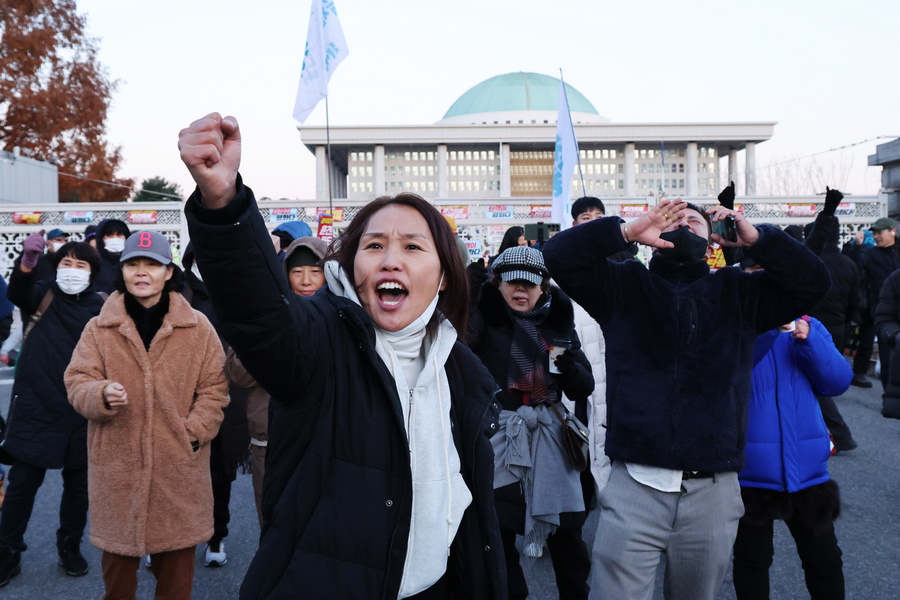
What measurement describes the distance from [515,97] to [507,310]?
68.1 m

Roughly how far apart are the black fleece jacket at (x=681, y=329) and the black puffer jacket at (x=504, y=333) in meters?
0.92

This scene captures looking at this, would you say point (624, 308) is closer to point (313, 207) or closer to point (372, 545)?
point (372, 545)

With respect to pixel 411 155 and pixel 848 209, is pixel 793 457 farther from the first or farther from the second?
pixel 411 155

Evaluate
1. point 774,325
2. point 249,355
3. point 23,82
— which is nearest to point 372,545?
point 249,355

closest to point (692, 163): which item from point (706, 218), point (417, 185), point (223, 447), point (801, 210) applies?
point (417, 185)

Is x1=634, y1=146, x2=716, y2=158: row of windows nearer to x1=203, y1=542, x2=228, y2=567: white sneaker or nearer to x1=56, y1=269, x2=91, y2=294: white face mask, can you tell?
x1=56, y1=269, x2=91, y2=294: white face mask

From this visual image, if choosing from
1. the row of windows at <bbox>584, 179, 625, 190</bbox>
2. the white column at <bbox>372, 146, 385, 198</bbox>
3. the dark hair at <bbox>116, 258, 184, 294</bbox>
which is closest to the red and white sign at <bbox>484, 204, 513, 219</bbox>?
the dark hair at <bbox>116, 258, 184, 294</bbox>

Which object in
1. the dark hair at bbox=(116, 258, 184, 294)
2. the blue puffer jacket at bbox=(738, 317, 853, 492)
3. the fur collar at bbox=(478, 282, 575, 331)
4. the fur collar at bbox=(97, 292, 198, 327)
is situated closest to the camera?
the blue puffer jacket at bbox=(738, 317, 853, 492)

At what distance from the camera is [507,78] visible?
72.3m

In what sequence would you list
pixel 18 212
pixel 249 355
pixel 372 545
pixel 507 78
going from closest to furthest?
pixel 249 355, pixel 372 545, pixel 18 212, pixel 507 78

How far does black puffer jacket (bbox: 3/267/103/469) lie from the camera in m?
3.90

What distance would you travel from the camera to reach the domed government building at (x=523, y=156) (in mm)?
54719

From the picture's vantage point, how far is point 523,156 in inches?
2388

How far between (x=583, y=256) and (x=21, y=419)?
332 centimetres
